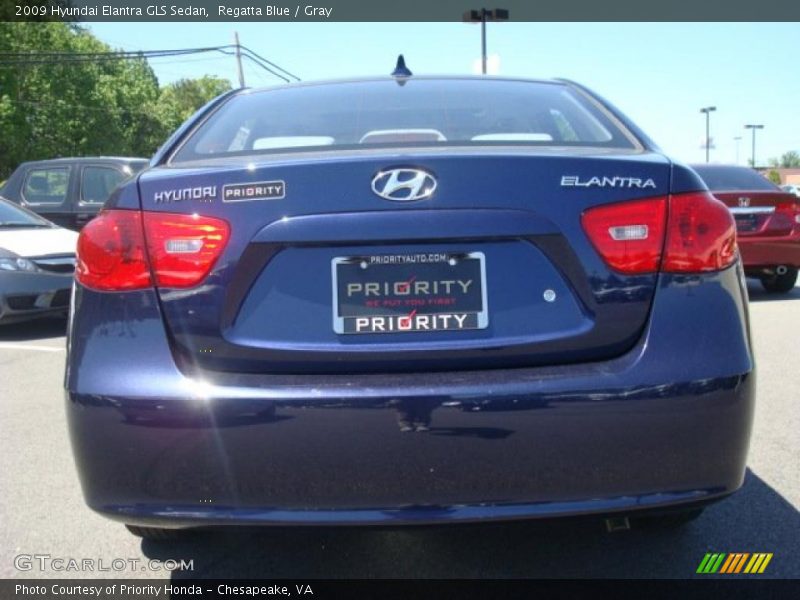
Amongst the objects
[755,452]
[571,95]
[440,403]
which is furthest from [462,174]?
[755,452]

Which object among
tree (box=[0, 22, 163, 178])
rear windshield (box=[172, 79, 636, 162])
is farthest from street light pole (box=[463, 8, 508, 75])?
tree (box=[0, 22, 163, 178])

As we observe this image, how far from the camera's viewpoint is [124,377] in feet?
6.68

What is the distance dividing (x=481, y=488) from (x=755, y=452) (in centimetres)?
228

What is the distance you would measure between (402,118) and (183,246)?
104cm

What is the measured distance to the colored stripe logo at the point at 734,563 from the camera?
2.63m

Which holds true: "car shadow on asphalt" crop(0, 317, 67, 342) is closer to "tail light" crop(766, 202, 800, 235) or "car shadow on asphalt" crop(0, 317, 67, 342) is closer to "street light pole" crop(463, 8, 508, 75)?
"tail light" crop(766, 202, 800, 235)

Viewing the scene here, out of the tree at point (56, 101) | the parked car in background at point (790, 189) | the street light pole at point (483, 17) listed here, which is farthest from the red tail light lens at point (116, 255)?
the tree at point (56, 101)

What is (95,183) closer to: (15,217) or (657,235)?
(15,217)

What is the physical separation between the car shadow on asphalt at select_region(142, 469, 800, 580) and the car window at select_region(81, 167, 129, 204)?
28.6 ft

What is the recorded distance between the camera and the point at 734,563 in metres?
2.67

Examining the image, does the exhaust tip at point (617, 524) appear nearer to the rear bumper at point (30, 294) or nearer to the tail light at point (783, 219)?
the rear bumper at point (30, 294)

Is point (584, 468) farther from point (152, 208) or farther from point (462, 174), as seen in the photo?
point (152, 208)

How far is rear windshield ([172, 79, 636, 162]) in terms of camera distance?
8.52ft

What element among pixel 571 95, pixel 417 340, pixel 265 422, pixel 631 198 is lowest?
pixel 265 422
